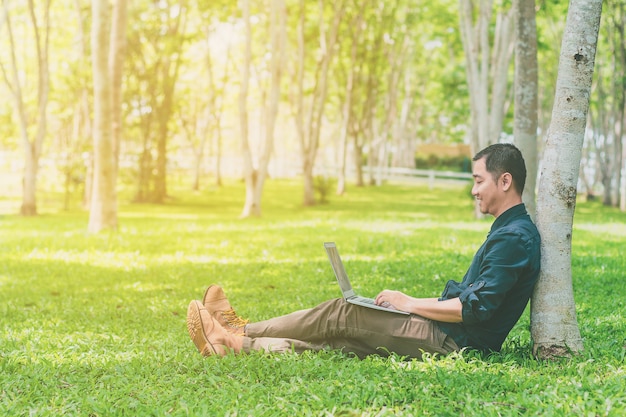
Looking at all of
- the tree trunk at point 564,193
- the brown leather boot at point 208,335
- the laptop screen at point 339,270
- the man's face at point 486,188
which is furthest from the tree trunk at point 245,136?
the man's face at point 486,188

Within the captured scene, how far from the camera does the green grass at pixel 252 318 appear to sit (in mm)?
4355

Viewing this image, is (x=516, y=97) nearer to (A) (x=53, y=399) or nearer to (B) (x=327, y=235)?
(B) (x=327, y=235)

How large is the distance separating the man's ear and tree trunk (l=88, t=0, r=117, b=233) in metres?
12.7

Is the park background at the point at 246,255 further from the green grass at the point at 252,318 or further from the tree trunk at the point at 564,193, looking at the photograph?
the tree trunk at the point at 564,193

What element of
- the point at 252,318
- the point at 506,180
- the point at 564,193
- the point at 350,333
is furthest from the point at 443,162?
the point at 506,180

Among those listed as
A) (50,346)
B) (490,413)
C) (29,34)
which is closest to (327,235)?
(50,346)

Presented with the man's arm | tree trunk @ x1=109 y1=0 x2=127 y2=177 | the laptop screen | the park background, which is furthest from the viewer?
tree trunk @ x1=109 y1=0 x2=127 y2=177

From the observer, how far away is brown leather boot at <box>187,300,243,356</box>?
18.0ft

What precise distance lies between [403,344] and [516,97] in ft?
21.7

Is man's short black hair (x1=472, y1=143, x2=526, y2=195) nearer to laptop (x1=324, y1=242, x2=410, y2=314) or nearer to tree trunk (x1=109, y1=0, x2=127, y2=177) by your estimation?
laptop (x1=324, y1=242, x2=410, y2=314)

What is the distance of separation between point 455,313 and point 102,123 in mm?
12834

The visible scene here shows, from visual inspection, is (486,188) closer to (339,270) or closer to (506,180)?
(506,180)

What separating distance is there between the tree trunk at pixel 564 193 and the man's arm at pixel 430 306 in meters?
0.69

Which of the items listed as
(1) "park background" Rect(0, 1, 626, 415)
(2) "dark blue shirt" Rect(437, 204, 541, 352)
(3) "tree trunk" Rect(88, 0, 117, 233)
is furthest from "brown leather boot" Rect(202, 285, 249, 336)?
(3) "tree trunk" Rect(88, 0, 117, 233)
